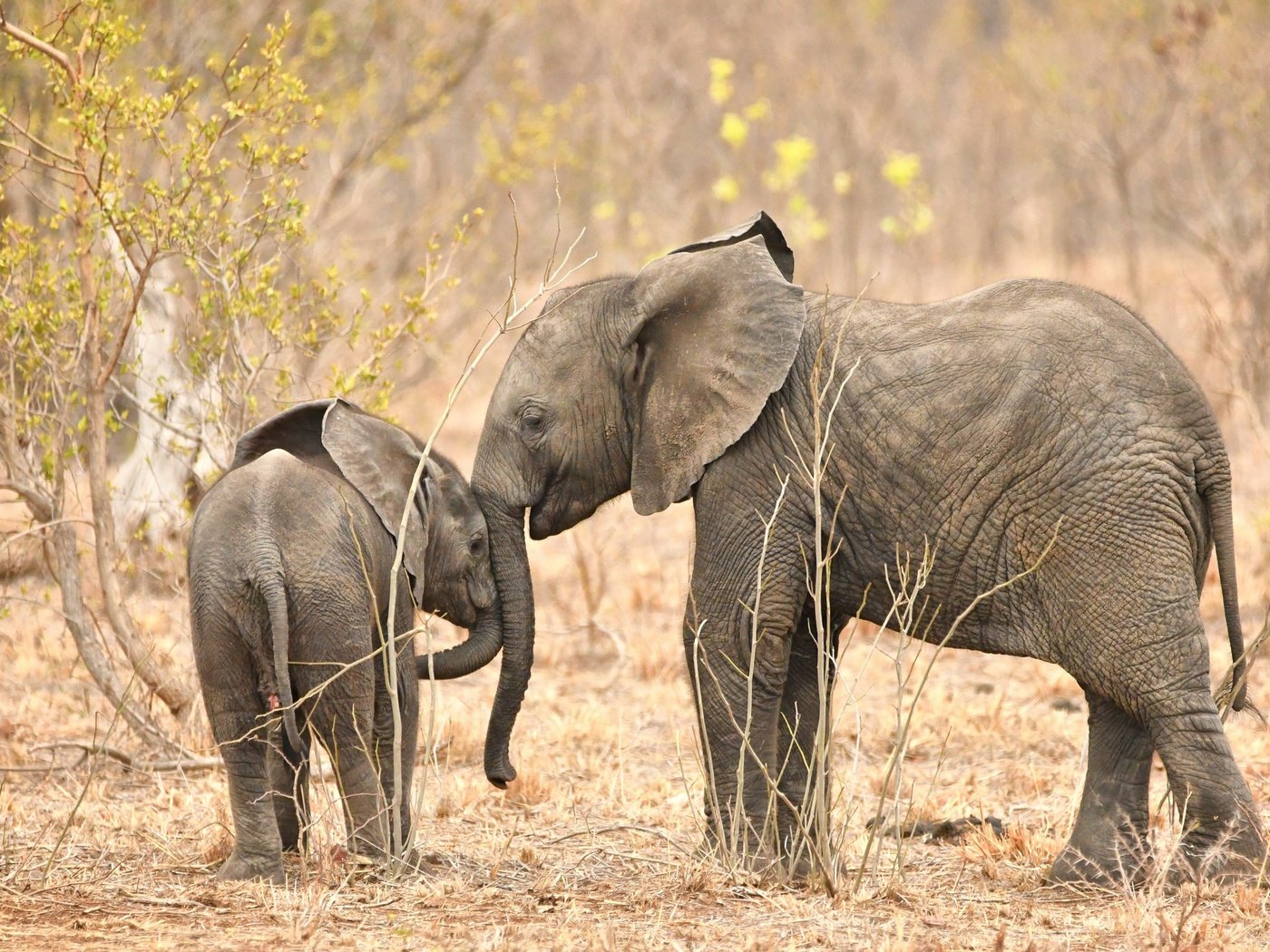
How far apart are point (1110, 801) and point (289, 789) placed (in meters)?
2.78

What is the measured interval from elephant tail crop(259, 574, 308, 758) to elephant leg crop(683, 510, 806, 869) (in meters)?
1.26

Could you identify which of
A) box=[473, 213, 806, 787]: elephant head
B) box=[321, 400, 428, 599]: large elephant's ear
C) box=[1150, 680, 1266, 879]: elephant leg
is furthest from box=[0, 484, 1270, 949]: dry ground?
box=[321, 400, 428, 599]: large elephant's ear

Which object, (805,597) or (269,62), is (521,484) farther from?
(269,62)

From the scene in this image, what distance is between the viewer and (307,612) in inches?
206

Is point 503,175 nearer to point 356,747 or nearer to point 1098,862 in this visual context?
point 356,747

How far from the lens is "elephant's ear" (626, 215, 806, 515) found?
5.48m

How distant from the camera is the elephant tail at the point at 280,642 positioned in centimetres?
504

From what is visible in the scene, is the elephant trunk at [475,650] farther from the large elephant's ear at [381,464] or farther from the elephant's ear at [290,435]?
the elephant's ear at [290,435]

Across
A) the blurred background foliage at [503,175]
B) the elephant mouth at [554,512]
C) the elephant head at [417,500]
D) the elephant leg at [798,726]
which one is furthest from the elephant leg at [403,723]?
the blurred background foliage at [503,175]

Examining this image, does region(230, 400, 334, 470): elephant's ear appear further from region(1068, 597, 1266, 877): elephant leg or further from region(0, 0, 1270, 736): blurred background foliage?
region(1068, 597, 1266, 877): elephant leg

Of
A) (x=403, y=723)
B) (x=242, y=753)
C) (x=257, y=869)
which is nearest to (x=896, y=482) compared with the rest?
(x=403, y=723)

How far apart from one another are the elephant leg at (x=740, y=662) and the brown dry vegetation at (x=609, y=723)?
0.17 meters

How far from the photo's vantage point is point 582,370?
5.73 meters

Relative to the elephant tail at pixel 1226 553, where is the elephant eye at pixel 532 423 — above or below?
above
